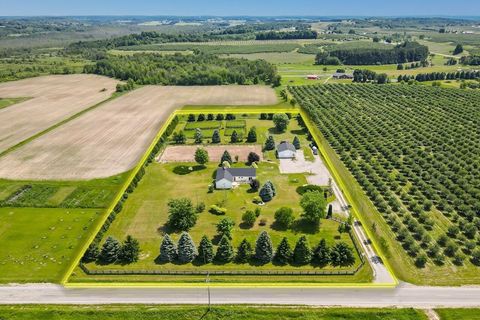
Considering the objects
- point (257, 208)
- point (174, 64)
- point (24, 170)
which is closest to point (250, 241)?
point (257, 208)

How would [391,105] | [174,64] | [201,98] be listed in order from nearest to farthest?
A: [391,105], [201,98], [174,64]

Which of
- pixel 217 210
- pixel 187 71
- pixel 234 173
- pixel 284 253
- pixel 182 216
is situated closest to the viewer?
pixel 284 253

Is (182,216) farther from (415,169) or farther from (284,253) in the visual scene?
(415,169)

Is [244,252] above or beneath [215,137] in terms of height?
beneath

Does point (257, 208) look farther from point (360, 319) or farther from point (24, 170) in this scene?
point (24, 170)

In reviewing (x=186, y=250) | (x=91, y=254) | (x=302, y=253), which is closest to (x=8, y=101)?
(x=91, y=254)
